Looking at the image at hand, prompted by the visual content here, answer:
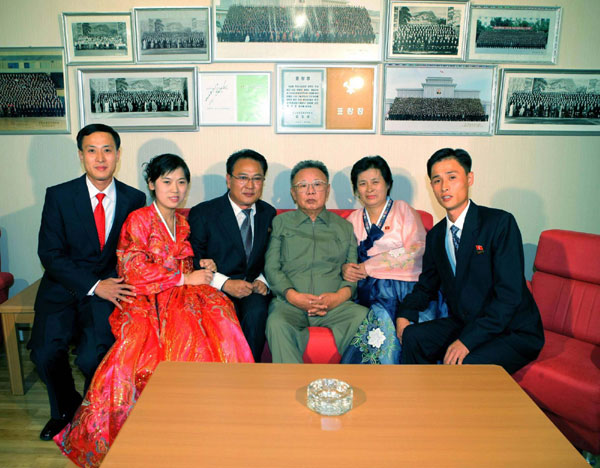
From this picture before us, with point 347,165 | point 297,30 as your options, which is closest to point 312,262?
point 347,165

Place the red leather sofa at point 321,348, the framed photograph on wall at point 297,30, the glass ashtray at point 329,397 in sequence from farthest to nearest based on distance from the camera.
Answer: the framed photograph on wall at point 297,30 → the red leather sofa at point 321,348 → the glass ashtray at point 329,397

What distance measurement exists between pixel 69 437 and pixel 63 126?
7.00 ft

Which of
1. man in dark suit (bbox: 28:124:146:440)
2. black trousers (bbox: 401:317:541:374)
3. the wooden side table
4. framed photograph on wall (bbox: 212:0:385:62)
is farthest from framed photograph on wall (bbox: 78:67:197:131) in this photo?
black trousers (bbox: 401:317:541:374)

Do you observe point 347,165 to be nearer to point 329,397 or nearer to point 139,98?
point 139,98

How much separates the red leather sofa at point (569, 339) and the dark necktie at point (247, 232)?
4.94 ft

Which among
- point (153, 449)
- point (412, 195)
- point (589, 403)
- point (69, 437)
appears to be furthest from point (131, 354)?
point (412, 195)

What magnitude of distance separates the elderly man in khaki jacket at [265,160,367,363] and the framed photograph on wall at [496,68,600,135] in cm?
153

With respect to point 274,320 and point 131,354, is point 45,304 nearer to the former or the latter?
point 131,354

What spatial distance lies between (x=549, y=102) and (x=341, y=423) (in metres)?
2.81

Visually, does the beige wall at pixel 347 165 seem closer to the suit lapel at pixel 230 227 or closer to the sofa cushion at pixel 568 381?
the suit lapel at pixel 230 227

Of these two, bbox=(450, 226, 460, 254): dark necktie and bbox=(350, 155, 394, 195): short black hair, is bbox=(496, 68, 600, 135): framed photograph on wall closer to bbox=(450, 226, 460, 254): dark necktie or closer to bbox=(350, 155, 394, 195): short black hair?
bbox=(350, 155, 394, 195): short black hair

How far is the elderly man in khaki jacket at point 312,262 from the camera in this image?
2.20 meters

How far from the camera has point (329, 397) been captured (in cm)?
124

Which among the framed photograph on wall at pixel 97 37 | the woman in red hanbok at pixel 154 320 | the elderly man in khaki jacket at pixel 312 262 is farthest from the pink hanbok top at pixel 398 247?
the framed photograph on wall at pixel 97 37
